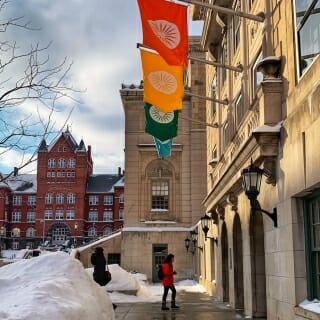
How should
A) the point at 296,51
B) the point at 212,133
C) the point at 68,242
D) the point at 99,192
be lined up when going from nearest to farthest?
the point at 296,51, the point at 212,133, the point at 68,242, the point at 99,192

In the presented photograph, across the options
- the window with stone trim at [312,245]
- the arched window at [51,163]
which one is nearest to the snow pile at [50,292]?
the window with stone trim at [312,245]

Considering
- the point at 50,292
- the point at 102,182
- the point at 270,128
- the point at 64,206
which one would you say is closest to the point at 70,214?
the point at 64,206

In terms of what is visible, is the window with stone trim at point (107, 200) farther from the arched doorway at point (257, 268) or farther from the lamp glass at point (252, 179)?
→ the lamp glass at point (252, 179)

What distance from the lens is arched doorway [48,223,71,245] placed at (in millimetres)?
101688

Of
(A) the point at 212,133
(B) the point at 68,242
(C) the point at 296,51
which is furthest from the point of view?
(B) the point at 68,242

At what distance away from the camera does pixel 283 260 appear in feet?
33.7

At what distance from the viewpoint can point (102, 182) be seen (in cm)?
10894

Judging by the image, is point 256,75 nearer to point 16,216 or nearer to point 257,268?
point 257,268

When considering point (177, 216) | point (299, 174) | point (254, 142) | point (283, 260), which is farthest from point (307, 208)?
point (177, 216)

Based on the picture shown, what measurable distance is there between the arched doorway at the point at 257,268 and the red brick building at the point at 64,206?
89.0 m

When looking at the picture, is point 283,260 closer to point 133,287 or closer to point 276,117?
point 276,117

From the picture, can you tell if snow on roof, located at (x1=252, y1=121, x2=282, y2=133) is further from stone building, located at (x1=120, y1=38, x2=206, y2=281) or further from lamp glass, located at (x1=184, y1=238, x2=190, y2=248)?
stone building, located at (x1=120, y1=38, x2=206, y2=281)

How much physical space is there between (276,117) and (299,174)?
2.02 meters

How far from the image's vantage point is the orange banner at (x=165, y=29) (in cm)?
1281
